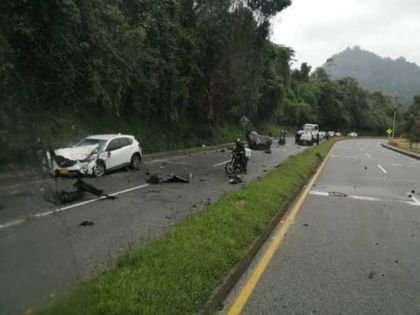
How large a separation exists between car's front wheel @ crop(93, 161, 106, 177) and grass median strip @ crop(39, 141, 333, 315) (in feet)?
31.0

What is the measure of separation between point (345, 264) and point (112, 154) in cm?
1406

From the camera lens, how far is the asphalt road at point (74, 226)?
3510 millimetres

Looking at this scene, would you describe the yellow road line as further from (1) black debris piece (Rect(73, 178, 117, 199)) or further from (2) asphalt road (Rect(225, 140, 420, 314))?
(1) black debris piece (Rect(73, 178, 117, 199))

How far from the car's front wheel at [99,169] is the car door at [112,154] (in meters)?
0.29

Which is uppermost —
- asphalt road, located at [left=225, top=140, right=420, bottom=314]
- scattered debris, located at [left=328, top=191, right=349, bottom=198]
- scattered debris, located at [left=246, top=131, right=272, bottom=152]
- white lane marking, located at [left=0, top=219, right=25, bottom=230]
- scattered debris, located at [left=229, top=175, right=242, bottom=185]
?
white lane marking, located at [left=0, top=219, right=25, bottom=230]

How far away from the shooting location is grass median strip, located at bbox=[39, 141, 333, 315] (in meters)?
4.75

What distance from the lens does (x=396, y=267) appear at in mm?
7496

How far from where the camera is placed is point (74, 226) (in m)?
9.73

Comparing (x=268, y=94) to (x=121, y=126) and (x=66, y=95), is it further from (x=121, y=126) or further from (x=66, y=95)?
(x=66, y=95)

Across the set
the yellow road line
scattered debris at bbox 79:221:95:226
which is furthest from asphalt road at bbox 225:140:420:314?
scattered debris at bbox 79:221:95:226

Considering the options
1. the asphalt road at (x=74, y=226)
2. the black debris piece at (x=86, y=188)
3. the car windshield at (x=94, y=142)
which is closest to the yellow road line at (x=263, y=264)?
the asphalt road at (x=74, y=226)

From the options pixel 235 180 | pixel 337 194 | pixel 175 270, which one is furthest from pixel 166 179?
pixel 175 270

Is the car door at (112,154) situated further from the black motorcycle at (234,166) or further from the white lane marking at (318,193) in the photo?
the white lane marking at (318,193)

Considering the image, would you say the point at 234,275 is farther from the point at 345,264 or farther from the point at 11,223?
the point at 11,223
